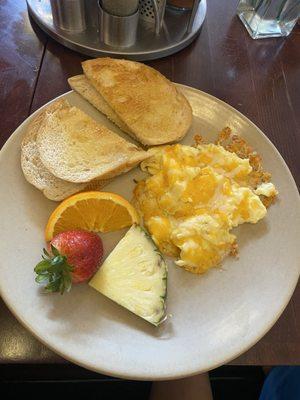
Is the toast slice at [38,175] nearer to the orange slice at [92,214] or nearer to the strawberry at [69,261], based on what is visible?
the orange slice at [92,214]

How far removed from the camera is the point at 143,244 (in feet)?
3.54

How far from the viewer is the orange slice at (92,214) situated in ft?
3.60

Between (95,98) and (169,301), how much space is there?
0.79 meters

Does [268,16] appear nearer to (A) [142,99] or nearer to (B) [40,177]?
(A) [142,99]

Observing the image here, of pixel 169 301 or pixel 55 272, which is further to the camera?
pixel 169 301

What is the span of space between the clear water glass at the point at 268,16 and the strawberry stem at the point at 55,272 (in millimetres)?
1503

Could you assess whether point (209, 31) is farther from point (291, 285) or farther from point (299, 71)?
point (291, 285)

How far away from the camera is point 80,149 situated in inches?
50.7

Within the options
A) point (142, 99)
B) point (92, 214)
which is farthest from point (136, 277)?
point (142, 99)

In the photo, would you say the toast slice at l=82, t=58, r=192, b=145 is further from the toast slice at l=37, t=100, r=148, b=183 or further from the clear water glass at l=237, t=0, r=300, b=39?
the clear water glass at l=237, t=0, r=300, b=39

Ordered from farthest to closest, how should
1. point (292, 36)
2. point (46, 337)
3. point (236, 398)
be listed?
point (292, 36) → point (236, 398) → point (46, 337)

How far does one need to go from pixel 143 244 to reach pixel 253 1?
1417mm

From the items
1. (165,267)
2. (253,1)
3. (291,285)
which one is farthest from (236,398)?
(253,1)

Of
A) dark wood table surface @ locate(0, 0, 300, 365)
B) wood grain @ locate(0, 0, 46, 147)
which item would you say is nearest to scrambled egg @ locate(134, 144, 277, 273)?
dark wood table surface @ locate(0, 0, 300, 365)
